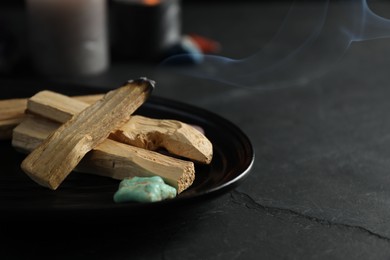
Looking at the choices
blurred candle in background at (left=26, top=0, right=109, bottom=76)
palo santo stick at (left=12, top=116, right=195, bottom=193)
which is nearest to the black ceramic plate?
palo santo stick at (left=12, top=116, right=195, bottom=193)

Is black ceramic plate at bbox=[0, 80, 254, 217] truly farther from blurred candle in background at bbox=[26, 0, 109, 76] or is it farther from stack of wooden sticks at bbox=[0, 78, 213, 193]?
blurred candle in background at bbox=[26, 0, 109, 76]

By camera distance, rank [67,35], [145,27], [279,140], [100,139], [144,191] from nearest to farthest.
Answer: [144,191]
[100,139]
[279,140]
[67,35]
[145,27]

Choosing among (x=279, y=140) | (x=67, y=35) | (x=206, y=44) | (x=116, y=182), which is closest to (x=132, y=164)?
(x=116, y=182)

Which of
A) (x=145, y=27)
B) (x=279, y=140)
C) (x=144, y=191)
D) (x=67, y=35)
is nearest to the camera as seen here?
(x=144, y=191)

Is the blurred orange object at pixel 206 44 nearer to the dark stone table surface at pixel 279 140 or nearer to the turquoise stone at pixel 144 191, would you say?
the dark stone table surface at pixel 279 140

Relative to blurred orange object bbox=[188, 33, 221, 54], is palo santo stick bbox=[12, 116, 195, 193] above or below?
above

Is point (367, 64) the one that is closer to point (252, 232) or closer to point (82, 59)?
point (82, 59)

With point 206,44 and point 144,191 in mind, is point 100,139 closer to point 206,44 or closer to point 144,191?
point 144,191
